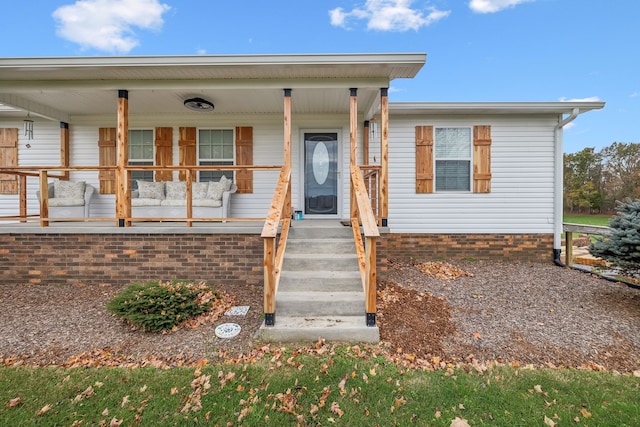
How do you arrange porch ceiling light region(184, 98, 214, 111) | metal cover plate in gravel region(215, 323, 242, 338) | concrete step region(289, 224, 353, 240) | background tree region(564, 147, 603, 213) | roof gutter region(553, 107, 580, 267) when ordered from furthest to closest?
1. background tree region(564, 147, 603, 213)
2. roof gutter region(553, 107, 580, 267)
3. porch ceiling light region(184, 98, 214, 111)
4. concrete step region(289, 224, 353, 240)
5. metal cover plate in gravel region(215, 323, 242, 338)

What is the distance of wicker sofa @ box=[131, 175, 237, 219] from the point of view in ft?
18.6

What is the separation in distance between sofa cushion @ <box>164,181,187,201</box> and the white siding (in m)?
4.23

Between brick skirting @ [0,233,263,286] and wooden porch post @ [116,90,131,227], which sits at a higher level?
wooden porch post @ [116,90,131,227]

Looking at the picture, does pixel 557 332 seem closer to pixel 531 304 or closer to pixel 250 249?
pixel 531 304

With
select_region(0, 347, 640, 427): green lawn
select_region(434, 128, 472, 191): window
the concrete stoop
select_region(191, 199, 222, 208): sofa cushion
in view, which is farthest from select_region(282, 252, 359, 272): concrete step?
select_region(434, 128, 472, 191): window

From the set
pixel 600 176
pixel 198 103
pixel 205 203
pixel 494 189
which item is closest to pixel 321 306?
pixel 205 203

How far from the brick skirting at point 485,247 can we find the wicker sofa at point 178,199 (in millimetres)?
3447

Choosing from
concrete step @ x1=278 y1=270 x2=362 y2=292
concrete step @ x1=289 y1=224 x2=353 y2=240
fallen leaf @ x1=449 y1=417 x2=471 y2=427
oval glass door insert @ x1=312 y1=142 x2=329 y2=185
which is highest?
oval glass door insert @ x1=312 y1=142 x2=329 y2=185

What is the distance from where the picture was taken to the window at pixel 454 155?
6.59 meters

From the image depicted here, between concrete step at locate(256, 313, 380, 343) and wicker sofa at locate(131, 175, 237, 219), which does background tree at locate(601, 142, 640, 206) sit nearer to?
wicker sofa at locate(131, 175, 237, 219)

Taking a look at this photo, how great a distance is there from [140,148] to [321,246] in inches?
194

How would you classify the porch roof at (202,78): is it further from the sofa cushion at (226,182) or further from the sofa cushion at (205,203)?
the sofa cushion at (205,203)

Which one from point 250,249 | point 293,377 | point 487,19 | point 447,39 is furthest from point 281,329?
point 447,39

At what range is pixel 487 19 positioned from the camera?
12875 mm
